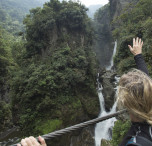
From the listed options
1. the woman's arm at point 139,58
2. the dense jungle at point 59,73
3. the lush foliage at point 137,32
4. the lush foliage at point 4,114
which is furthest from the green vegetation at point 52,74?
the woman's arm at point 139,58

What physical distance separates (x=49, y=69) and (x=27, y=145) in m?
11.1

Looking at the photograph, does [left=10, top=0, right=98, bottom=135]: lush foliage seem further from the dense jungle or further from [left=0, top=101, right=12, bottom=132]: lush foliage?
[left=0, top=101, right=12, bottom=132]: lush foliage

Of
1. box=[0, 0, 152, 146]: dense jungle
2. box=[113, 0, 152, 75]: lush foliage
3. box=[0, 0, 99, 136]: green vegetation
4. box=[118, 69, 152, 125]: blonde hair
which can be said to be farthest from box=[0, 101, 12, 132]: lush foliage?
box=[118, 69, 152, 125]: blonde hair

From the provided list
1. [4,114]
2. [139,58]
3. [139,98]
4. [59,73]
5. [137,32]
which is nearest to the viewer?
[139,98]

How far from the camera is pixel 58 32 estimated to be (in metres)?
15.3

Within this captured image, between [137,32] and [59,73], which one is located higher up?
[137,32]

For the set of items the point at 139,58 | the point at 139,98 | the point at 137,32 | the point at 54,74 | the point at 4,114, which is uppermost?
the point at 137,32

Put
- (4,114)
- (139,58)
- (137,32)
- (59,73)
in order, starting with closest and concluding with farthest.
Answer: (139,58)
(137,32)
(4,114)
(59,73)

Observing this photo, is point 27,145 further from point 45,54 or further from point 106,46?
point 106,46

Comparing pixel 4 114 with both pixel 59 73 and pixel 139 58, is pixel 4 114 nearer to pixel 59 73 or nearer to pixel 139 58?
pixel 59 73

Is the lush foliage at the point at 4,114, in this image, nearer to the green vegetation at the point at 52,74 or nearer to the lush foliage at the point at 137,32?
the green vegetation at the point at 52,74

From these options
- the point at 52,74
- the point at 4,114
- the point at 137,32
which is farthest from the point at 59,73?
the point at 137,32

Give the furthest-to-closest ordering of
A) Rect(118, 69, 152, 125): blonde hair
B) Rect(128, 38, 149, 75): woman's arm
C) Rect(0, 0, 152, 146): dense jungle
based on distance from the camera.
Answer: Rect(0, 0, 152, 146): dense jungle, Rect(128, 38, 149, 75): woman's arm, Rect(118, 69, 152, 125): blonde hair

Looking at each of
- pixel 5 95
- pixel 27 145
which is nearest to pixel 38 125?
pixel 5 95
